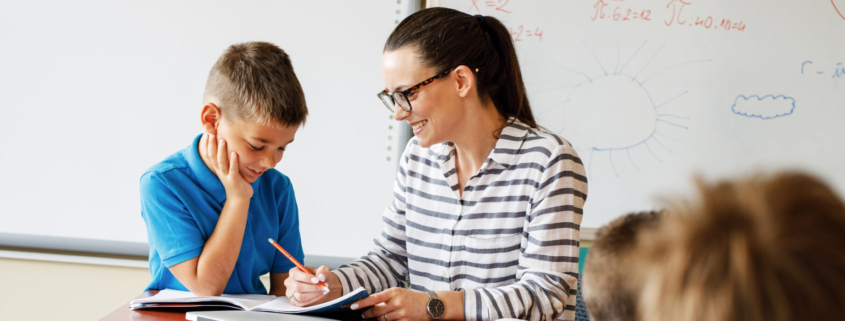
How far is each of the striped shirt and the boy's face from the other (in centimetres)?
28

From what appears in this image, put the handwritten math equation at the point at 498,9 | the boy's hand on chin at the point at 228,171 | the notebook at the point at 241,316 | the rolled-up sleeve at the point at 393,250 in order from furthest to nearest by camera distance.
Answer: the handwritten math equation at the point at 498,9
the rolled-up sleeve at the point at 393,250
the boy's hand on chin at the point at 228,171
the notebook at the point at 241,316

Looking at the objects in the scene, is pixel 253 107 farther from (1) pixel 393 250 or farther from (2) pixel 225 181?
(1) pixel 393 250

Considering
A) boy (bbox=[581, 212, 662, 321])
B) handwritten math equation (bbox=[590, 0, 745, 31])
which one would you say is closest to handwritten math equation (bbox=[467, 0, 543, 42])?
handwritten math equation (bbox=[590, 0, 745, 31])

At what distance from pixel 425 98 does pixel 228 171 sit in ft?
1.39

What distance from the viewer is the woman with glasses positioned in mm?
1105

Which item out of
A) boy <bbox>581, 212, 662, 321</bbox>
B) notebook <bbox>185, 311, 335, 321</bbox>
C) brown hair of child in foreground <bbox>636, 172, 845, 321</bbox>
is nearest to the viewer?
brown hair of child in foreground <bbox>636, 172, 845, 321</bbox>

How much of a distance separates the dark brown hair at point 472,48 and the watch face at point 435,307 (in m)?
0.47

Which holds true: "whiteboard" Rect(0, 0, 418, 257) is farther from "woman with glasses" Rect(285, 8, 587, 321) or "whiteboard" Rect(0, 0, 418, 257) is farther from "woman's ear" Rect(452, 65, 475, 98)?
"woman's ear" Rect(452, 65, 475, 98)

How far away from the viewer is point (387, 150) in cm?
198

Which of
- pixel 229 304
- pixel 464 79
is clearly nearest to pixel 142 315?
pixel 229 304

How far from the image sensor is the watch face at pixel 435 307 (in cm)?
105

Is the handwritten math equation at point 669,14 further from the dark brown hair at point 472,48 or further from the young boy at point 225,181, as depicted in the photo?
the young boy at point 225,181

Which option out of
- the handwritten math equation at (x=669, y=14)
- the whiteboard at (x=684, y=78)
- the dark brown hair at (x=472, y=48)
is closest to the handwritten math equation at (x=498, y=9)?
the whiteboard at (x=684, y=78)

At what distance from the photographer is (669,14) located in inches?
76.0
